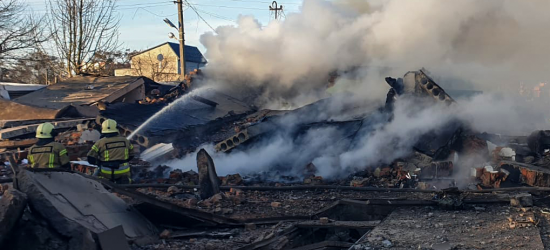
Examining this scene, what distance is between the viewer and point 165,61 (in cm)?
3750

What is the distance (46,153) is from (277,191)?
11.6 feet

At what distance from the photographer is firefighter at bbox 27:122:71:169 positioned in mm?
6500

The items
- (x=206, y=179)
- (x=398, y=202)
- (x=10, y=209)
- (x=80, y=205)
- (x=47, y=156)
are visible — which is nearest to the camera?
(x=10, y=209)

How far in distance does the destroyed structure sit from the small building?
881 inches

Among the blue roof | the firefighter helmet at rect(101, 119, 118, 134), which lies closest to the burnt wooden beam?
the firefighter helmet at rect(101, 119, 118, 134)

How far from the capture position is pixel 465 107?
941 cm

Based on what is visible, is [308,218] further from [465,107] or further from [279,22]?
[279,22]

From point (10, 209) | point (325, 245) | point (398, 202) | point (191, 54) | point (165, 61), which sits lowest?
point (325, 245)

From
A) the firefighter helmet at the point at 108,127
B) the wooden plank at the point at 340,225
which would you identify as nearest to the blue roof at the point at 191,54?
the firefighter helmet at the point at 108,127

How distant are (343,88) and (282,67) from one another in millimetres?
2187

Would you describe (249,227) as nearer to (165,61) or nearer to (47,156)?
(47,156)

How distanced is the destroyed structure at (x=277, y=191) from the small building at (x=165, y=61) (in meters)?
22.4

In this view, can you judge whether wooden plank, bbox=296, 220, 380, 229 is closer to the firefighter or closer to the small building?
the firefighter

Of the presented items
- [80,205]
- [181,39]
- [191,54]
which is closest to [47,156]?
[80,205]
